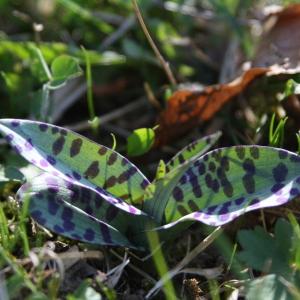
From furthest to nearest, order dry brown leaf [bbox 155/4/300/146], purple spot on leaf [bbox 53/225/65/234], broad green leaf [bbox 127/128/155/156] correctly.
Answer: dry brown leaf [bbox 155/4/300/146] < broad green leaf [bbox 127/128/155/156] < purple spot on leaf [bbox 53/225/65/234]

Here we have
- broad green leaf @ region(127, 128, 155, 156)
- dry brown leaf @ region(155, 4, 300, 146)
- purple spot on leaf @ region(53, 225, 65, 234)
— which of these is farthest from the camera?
dry brown leaf @ region(155, 4, 300, 146)

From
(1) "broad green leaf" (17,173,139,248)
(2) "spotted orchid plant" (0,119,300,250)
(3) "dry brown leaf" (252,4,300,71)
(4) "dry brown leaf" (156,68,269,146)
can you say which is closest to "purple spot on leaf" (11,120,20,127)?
(2) "spotted orchid plant" (0,119,300,250)

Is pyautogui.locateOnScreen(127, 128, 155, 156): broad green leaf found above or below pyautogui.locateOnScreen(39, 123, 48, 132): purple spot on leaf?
below

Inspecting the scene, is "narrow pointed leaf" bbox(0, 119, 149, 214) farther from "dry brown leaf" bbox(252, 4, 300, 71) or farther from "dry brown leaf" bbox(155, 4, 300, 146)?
"dry brown leaf" bbox(252, 4, 300, 71)

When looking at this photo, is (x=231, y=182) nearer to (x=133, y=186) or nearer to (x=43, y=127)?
(x=133, y=186)

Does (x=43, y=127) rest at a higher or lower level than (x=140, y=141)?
higher

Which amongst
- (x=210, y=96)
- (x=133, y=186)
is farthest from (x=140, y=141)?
(x=210, y=96)

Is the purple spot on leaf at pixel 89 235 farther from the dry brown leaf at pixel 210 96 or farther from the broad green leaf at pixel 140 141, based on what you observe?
the dry brown leaf at pixel 210 96
